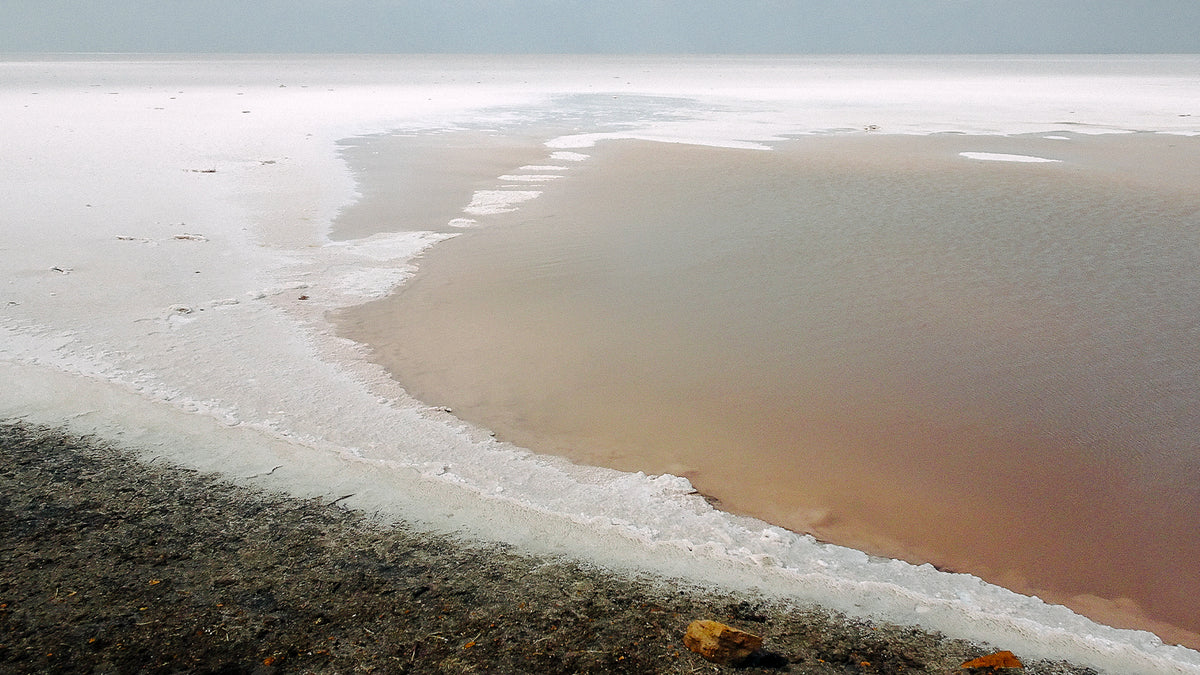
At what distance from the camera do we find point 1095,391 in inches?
184

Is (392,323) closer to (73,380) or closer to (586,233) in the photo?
(73,380)

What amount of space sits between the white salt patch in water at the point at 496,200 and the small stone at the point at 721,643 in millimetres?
6768

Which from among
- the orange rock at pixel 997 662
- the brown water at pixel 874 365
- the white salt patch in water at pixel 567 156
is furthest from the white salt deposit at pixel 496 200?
the orange rock at pixel 997 662

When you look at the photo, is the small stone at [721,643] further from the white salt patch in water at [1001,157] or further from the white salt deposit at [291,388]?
the white salt patch in water at [1001,157]

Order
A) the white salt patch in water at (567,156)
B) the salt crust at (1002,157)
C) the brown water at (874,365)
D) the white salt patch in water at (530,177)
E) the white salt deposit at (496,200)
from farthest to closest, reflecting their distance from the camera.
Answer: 1. the salt crust at (1002,157)
2. the white salt patch in water at (567,156)
3. the white salt patch in water at (530,177)
4. the white salt deposit at (496,200)
5. the brown water at (874,365)

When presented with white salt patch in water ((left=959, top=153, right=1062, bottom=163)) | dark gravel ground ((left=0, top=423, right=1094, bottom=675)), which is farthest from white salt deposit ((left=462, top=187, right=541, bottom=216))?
white salt patch in water ((left=959, top=153, right=1062, bottom=163))

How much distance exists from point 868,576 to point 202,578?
217 cm

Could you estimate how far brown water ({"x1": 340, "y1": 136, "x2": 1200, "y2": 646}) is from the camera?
3.49m

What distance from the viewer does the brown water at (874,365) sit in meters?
3.49

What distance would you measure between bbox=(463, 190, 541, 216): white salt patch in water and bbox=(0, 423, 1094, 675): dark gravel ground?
19.7ft

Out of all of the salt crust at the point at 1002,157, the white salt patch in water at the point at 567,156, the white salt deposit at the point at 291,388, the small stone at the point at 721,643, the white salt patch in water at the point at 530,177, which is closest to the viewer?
the small stone at the point at 721,643

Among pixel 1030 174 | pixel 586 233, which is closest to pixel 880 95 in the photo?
pixel 1030 174

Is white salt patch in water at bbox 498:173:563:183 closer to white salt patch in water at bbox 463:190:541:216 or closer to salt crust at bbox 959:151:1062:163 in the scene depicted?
white salt patch in water at bbox 463:190:541:216

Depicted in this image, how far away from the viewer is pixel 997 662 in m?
2.49
